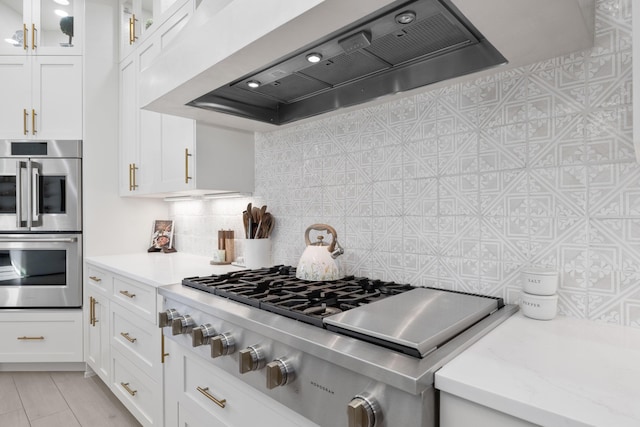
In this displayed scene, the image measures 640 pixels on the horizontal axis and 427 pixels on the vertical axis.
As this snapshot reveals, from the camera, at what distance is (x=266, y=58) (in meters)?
1.16

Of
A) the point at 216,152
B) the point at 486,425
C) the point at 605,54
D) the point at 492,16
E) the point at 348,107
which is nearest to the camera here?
the point at 486,425

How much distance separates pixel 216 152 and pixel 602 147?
1.74m

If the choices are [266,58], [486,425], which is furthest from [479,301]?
[266,58]

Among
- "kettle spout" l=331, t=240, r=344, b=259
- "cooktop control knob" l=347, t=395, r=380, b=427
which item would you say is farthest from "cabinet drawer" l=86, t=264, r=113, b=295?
"cooktop control knob" l=347, t=395, r=380, b=427

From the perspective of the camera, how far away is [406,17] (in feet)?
3.29

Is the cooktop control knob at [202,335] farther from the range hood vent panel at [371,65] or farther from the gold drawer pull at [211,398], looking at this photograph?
the range hood vent panel at [371,65]

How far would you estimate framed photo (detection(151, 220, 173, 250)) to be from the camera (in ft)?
9.44

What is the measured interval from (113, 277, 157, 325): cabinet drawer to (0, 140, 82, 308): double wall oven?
0.86 m

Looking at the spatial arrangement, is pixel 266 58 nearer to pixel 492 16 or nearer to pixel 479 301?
pixel 492 16

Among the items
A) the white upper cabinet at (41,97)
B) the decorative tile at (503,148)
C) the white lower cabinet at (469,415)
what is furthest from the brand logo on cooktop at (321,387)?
the white upper cabinet at (41,97)

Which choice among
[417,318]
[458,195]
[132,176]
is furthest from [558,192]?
[132,176]

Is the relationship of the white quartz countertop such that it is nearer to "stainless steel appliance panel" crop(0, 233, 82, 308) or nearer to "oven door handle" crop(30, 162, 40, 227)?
"stainless steel appliance panel" crop(0, 233, 82, 308)

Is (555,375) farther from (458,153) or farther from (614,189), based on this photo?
(458,153)

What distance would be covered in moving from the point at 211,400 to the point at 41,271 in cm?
219
